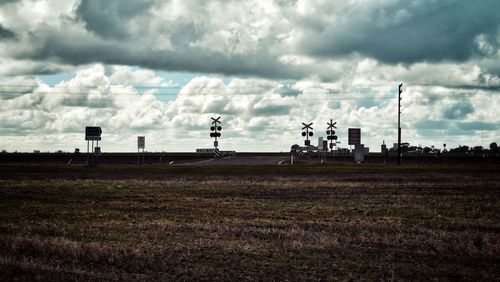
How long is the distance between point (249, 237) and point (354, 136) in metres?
66.4

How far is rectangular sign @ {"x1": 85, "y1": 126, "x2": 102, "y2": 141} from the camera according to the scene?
65312 millimetres

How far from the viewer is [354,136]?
79938 mm

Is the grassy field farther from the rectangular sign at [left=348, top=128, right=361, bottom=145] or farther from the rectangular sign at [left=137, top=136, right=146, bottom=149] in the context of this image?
the rectangular sign at [left=348, top=128, right=361, bottom=145]

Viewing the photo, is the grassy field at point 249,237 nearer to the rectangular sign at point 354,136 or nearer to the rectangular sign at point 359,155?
the rectangular sign at point 359,155

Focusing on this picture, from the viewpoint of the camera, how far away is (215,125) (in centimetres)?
7706

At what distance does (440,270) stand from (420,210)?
11063 millimetres

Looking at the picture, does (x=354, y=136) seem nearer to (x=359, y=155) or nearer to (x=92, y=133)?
(x=359, y=155)

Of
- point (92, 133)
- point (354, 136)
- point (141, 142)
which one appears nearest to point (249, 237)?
point (92, 133)

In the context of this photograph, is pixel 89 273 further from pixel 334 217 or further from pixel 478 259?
pixel 334 217

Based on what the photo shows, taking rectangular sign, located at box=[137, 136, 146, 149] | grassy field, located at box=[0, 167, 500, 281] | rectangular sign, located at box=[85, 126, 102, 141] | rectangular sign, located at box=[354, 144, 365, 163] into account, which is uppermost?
rectangular sign, located at box=[85, 126, 102, 141]

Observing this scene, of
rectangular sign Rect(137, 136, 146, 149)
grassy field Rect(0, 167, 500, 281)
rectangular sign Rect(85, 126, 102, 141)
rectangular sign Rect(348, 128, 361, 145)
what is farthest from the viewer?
rectangular sign Rect(348, 128, 361, 145)

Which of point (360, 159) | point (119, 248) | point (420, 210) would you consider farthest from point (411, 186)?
point (360, 159)

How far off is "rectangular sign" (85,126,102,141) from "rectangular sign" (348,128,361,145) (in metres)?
35.8

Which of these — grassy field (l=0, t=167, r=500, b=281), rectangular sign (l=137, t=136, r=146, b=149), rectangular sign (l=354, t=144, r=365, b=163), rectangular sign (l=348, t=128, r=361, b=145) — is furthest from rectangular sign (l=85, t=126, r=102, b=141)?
grassy field (l=0, t=167, r=500, b=281)
